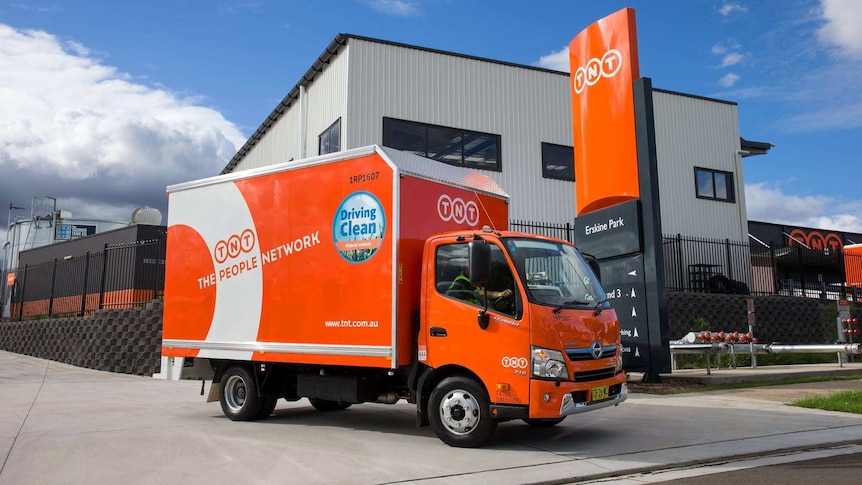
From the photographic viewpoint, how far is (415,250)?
730 centimetres

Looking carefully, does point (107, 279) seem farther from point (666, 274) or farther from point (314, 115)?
point (666, 274)

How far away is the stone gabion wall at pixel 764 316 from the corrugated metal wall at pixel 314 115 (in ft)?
34.8

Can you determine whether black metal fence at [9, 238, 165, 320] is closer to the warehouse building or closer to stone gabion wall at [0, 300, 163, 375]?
stone gabion wall at [0, 300, 163, 375]

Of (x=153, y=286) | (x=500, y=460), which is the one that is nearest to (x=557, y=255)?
(x=500, y=460)

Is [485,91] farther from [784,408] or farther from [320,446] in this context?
[320,446]

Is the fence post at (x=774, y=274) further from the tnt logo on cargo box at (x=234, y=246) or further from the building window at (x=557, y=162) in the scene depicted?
the tnt logo on cargo box at (x=234, y=246)

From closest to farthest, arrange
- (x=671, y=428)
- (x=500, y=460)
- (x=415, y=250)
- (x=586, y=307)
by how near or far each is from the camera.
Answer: (x=500, y=460), (x=586, y=307), (x=415, y=250), (x=671, y=428)

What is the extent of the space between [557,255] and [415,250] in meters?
1.59

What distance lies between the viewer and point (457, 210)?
801 cm

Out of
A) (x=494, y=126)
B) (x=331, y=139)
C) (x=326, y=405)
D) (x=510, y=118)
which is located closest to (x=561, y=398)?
(x=326, y=405)

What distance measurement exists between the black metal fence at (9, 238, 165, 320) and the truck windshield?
1246 centimetres

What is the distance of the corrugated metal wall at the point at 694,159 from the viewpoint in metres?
23.3

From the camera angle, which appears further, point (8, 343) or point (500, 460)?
point (8, 343)

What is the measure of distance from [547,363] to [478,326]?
2.61 feet
